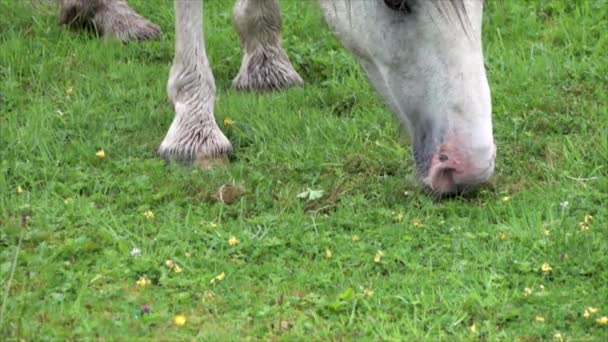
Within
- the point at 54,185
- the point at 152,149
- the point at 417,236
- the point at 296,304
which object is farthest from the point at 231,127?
the point at 296,304

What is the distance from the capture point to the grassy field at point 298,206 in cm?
432

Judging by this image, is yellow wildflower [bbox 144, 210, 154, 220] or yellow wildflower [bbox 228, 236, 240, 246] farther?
yellow wildflower [bbox 144, 210, 154, 220]

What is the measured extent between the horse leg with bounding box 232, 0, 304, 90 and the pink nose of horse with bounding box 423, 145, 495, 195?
2082 millimetres

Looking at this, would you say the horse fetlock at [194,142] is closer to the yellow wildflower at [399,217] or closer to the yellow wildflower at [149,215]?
the yellow wildflower at [149,215]

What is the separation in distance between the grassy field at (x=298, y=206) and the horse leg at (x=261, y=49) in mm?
189

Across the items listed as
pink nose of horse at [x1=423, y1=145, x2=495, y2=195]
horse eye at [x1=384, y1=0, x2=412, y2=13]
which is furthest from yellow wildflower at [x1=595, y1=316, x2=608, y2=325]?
horse eye at [x1=384, y1=0, x2=412, y2=13]

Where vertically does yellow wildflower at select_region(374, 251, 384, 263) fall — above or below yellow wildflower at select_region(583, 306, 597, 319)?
below

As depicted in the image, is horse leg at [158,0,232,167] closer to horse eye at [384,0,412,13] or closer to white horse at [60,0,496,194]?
white horse at [60,0,496,194]

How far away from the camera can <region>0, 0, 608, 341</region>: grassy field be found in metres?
4.32

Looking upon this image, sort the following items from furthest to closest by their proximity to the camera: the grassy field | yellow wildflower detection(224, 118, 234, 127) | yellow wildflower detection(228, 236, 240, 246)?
yellow wildflower detection(224, 118, 234, 127) → yellow wildflower detection(228, 236, 240, 246) → the grassy field

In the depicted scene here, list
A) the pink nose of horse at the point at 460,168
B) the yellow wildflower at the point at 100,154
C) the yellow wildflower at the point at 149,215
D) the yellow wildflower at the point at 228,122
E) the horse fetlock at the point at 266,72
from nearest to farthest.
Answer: the pink nose of horse at the point at 460,168
the yellow wildflower at the point at 149,215
the yellow wildflower at the point at 100,154
the yellow wildflower at the point at 228,122
the horse fetlock at the point at 266,72

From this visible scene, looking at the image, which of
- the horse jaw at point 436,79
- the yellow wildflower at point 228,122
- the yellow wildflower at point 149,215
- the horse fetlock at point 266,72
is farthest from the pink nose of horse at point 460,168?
the horse fetlock at point 266,72

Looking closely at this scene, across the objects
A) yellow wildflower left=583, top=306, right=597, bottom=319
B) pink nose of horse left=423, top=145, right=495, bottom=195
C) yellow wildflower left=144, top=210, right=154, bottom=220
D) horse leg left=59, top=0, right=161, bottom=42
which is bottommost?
yellow wildflower left=144, top=210, right=154, bottom=220

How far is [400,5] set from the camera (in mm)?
4969
